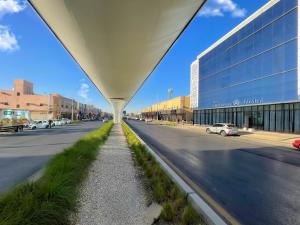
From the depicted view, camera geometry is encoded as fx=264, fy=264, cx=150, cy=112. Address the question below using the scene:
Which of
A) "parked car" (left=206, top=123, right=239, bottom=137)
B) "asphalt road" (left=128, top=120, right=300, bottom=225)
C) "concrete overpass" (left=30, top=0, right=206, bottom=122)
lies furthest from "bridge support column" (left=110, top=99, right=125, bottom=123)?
"asphalt road" (left=128, top=120, right=300, bottom=225)

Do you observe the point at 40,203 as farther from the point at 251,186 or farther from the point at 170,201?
the point at 251,186

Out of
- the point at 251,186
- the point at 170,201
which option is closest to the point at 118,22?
the point at 170,201

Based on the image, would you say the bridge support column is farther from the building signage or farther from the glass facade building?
the building signage

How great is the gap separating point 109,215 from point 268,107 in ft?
117

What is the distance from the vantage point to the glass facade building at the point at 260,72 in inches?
1208

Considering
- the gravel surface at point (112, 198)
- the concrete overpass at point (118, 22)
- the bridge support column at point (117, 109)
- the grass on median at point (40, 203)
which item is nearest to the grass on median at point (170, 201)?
the gravel surface at point (112, 198)

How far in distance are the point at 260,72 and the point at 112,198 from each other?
35.3 meters

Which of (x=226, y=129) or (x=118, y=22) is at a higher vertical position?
(x=118, y=22)

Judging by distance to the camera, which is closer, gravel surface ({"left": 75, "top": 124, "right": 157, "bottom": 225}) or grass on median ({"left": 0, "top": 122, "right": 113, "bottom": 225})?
grass on median ({"left": 0, "top": 122, "right": 113, "bottom": 225})

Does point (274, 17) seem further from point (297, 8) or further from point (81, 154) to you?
point (81, 154)

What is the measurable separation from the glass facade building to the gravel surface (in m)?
27.3

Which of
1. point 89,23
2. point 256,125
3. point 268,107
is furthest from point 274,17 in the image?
point 89,23

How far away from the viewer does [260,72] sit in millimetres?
36562

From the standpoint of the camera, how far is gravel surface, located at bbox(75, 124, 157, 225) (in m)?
4.95
